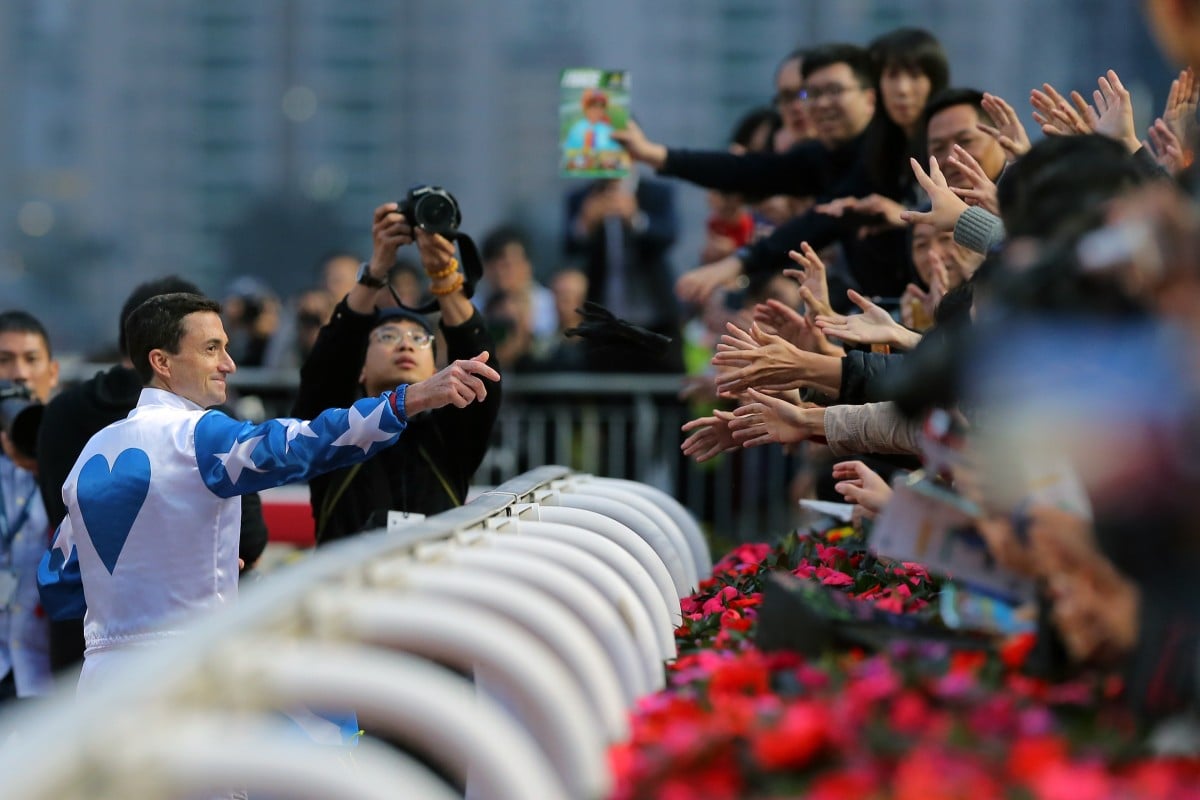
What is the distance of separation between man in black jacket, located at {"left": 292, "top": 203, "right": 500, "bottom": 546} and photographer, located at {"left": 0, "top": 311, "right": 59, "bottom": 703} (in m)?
1.26

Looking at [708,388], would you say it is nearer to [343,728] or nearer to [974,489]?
[343,728]

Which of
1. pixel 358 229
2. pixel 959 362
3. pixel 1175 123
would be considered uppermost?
pixel 1175 123

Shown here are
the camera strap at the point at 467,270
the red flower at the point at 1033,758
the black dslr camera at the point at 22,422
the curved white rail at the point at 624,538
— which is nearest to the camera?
the red flower at the point at 1033,758

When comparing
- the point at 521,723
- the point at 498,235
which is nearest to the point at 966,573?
the point at 521,723

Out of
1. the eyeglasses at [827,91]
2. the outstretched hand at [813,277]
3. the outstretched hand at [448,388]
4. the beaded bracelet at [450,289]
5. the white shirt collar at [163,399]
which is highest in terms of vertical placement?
the eyeglasses at [827,91]

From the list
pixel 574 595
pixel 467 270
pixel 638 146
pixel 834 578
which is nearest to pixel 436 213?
pixel 467 270

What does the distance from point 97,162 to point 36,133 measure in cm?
163

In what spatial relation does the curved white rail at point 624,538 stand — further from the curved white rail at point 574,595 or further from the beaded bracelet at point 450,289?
the beaded bracelet at point 450,289

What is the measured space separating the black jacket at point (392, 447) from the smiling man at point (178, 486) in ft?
2.96

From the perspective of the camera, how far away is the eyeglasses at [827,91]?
7.07m

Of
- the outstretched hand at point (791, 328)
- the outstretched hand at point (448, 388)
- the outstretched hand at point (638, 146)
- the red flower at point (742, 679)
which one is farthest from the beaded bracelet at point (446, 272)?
the red flower at point (742, 679)

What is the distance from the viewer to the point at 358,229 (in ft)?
105

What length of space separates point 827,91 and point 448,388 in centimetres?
292

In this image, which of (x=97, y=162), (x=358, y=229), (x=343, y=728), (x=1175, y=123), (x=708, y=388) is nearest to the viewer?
(x=1175, y=123)
